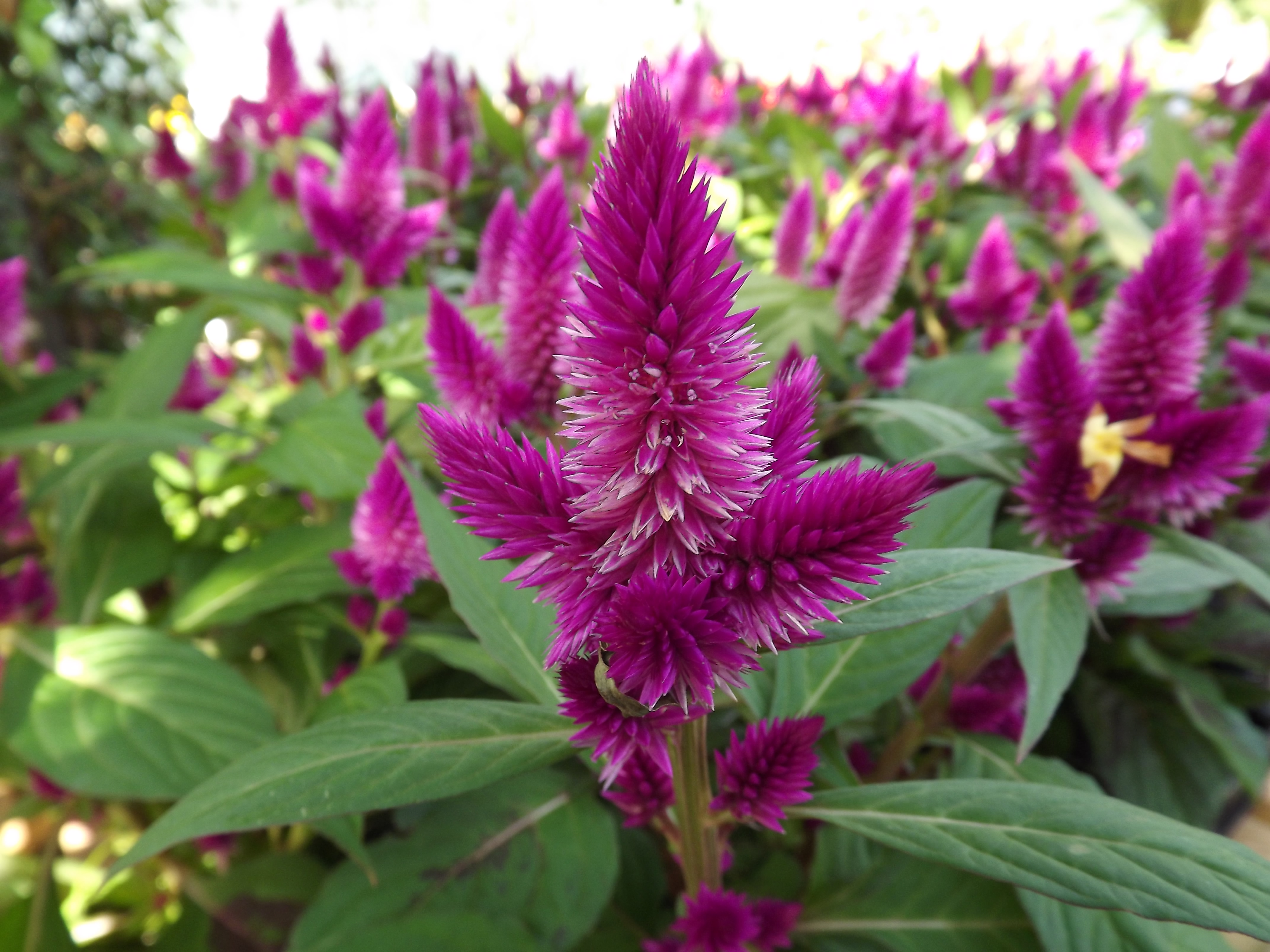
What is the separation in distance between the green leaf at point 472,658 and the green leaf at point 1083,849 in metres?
0.28

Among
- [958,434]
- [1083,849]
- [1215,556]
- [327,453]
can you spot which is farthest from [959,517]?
[327,453]

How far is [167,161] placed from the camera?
1366mm

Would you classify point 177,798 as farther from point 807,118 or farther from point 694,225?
point 807,118

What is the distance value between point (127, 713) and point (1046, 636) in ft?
2.79

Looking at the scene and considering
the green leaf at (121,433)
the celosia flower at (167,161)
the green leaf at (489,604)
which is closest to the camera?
the green leaf at (489,604)

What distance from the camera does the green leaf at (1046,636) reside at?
1.64 feet

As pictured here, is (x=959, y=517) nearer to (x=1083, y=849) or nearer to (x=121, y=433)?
(x=1083, y=849)

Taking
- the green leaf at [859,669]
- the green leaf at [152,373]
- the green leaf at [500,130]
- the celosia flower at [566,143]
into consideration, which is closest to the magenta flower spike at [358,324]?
the green leaf at [152,373]

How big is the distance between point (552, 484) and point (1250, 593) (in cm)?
132

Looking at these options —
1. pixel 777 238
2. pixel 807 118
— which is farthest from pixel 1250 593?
pixel 807 118

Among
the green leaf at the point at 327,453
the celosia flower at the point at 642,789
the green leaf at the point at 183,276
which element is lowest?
the celosia flower at the point at 642,789

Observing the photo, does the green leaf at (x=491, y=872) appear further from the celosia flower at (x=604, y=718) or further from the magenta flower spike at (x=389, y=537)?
the celosia flower at (x=604, y=718)

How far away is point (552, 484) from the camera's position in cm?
32

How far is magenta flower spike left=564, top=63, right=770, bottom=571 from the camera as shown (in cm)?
26
